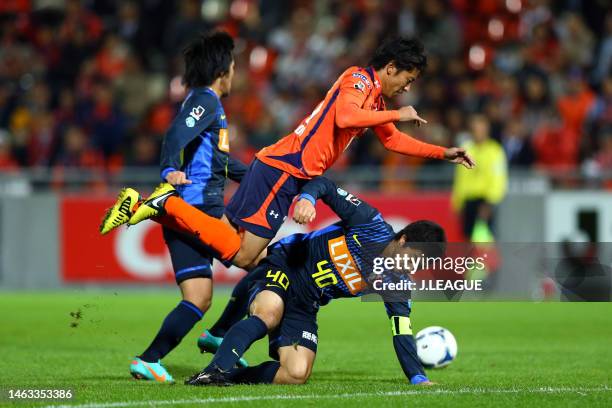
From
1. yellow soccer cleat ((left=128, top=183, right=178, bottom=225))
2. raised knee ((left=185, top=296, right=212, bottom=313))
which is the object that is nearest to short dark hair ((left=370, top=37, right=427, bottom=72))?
yellow soccer cleat ((left=128, top=183, right=178, bottom=225))

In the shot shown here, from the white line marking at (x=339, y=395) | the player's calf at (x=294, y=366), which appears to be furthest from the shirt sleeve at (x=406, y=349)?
the player's calf at (x=294, y=366)

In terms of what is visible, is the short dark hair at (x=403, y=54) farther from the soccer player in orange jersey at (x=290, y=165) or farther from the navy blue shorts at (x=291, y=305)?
the navy blue shorts at (x=291, y=305)

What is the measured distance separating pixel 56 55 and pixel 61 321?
8.49m

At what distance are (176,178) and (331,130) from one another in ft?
3.46

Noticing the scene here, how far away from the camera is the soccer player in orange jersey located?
23.6 ft

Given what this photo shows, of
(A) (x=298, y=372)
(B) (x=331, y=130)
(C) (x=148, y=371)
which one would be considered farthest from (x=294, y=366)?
(B) (x=331, y=130)

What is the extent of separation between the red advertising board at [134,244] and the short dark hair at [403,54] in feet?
26.1

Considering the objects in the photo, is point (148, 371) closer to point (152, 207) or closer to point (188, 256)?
point (188, 256)

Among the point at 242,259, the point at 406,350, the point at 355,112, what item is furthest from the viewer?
the point at 242,259

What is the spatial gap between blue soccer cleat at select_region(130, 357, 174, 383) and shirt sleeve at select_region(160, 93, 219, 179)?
1.23m

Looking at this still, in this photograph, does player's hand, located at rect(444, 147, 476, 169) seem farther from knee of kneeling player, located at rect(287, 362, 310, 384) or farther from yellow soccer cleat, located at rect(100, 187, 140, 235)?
yellow soccer cleat, located at rect(100, 187, 140, 235)

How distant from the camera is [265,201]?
729 centimetres

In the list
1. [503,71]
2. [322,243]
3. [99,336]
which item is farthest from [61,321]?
[503,71]

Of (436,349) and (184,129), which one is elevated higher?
(184,129)
